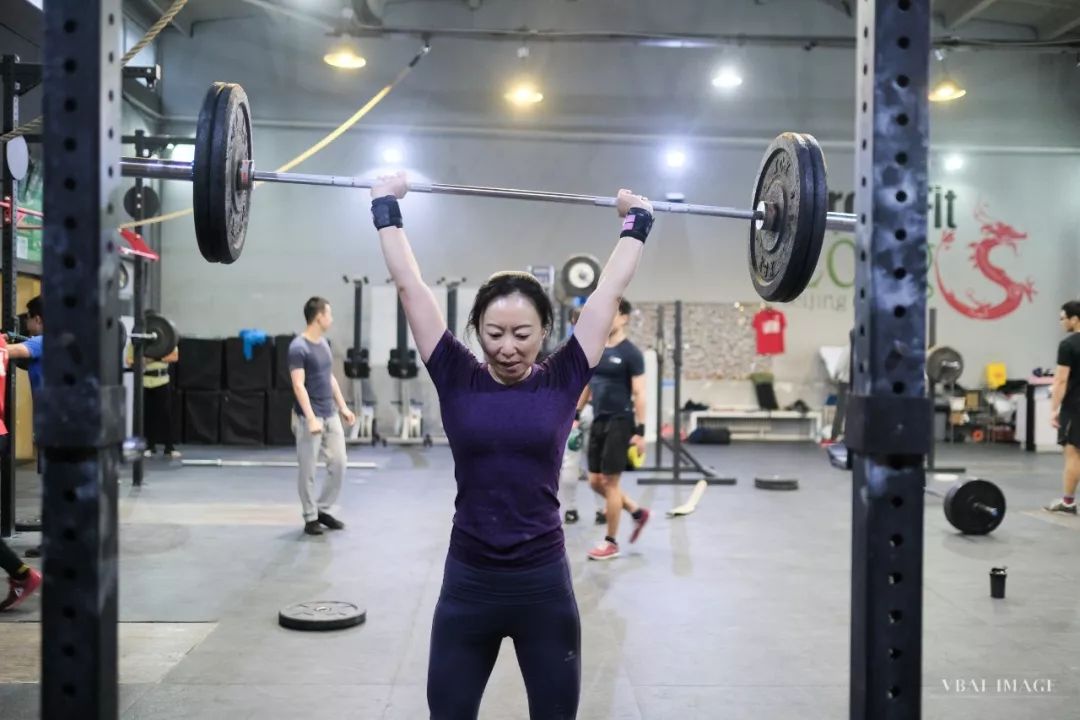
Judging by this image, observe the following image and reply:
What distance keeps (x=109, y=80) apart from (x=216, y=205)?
0.63 m

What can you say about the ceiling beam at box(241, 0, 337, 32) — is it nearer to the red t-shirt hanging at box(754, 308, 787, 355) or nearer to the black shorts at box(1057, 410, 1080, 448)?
the red t-shirt hanging at box(754, 308, 787, 355)

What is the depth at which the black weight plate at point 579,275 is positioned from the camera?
25.6 feet

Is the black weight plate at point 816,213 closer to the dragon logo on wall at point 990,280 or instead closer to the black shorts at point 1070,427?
the black shorts at point 1070,427

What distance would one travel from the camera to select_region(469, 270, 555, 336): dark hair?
63.4 inches

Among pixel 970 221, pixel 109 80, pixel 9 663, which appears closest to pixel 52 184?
pixel 109 80

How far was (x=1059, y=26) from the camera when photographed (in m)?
11.0

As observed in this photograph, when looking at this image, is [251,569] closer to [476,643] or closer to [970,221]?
[476,643]

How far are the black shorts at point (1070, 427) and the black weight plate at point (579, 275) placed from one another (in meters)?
3.63

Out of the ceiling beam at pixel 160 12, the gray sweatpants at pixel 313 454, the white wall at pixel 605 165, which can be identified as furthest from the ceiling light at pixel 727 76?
Answer: the gray sweatpants at pixel 313 454

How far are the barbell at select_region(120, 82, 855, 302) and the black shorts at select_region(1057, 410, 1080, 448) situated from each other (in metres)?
4.87

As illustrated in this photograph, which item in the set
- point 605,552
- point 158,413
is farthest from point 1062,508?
point 158,413

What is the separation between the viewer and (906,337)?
3.49 ft

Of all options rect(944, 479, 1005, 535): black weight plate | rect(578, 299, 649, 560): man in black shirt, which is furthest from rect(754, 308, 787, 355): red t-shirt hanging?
rect(578, 299, 649, 560): man in black shirt

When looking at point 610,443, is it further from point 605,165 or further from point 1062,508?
point 605,165
